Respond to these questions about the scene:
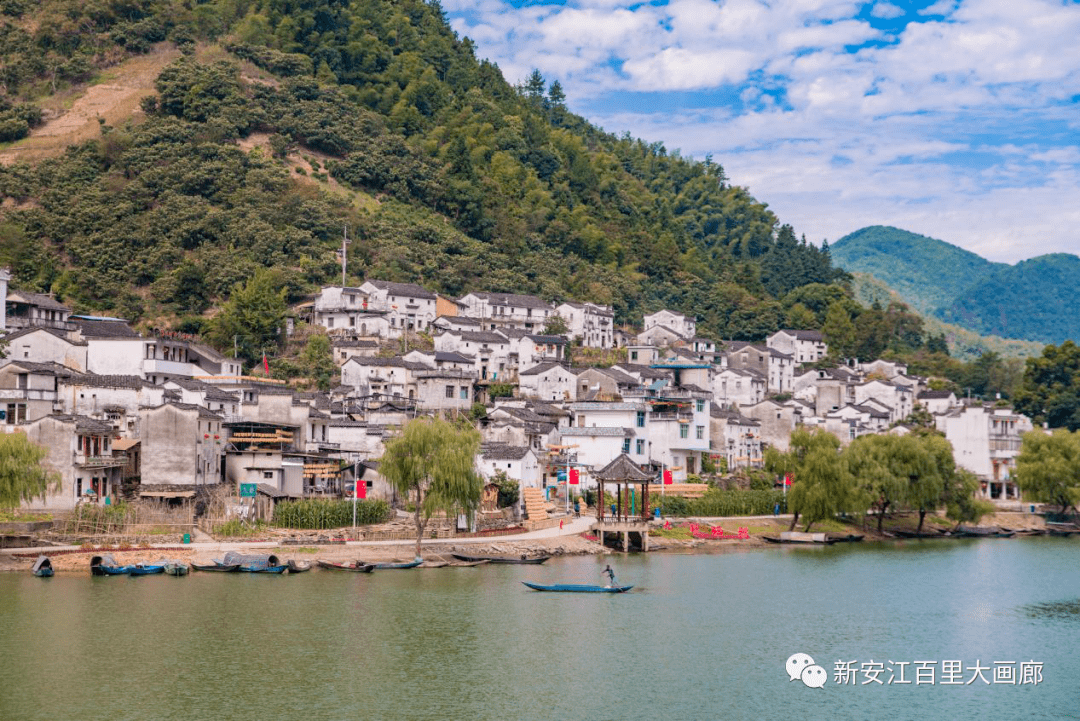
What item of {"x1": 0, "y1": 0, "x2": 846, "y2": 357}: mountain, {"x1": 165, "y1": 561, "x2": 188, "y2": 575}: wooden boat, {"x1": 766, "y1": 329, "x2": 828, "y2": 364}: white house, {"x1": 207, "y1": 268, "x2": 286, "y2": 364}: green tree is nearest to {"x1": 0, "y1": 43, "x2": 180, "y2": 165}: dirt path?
{"x1": 0, "y1": 0, "x2": 846, "y2": 357}: mountain

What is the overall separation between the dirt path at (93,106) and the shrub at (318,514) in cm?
7264

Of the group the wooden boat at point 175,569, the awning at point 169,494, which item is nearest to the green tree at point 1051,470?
the awning at point 169,494

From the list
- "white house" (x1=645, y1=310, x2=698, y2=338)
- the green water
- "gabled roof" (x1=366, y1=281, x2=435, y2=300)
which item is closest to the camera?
the green water

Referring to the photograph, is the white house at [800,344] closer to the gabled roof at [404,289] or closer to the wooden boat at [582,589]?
the gabled roof at [404,289]

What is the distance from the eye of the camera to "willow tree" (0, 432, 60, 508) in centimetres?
4731

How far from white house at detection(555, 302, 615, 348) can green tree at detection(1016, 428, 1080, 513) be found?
38144 millimetres

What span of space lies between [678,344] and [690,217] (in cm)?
6943

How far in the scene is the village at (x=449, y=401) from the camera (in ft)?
184

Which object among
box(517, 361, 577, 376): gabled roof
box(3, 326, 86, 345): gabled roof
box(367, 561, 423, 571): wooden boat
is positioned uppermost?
box(3, 326, 86, 345): gabled roof

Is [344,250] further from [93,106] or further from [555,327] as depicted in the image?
[93,106]

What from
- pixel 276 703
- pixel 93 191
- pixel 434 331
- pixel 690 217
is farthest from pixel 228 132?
pixel 276 703

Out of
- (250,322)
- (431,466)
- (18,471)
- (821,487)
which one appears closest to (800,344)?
(250,322)

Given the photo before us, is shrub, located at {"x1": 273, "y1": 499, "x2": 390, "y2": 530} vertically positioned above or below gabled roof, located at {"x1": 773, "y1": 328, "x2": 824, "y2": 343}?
below

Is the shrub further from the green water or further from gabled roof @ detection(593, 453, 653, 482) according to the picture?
gabled roof @ detection(593, 453, 653, 482)
